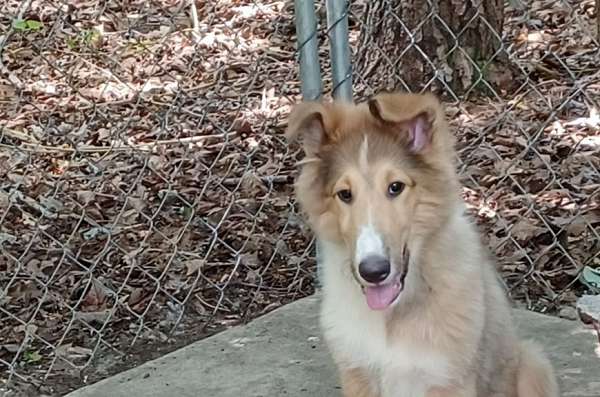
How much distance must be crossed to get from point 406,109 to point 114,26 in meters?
5.29

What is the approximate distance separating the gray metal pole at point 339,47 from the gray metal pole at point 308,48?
66 mm

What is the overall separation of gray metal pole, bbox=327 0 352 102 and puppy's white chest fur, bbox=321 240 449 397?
1.08 metres

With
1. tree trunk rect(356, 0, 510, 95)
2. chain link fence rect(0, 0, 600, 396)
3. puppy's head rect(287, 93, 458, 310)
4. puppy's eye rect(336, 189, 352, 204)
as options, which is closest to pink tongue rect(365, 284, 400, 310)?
puppy's head rect(287, 93, 458, 310)

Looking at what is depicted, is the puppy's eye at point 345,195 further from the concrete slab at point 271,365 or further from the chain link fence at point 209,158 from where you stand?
the chain link fence at point 209,158

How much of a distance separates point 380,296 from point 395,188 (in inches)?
12.3

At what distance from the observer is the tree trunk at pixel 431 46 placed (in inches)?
247

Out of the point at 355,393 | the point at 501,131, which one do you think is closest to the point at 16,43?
the point at 501,131

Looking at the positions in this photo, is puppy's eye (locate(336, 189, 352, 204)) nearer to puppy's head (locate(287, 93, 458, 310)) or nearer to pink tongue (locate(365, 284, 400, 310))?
puppy's head (locate(287, 93, 458, 310))

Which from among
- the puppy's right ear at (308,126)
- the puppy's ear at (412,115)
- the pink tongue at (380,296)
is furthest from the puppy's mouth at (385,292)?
the puppy's right ear at (308,126)

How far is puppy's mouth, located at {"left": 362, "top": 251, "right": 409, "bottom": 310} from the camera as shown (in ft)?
10.4

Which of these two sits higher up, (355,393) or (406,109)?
(406,109)

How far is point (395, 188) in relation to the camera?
3.21m

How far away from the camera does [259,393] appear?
404 cm

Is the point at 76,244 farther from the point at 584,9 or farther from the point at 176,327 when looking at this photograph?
the point at 584,9
